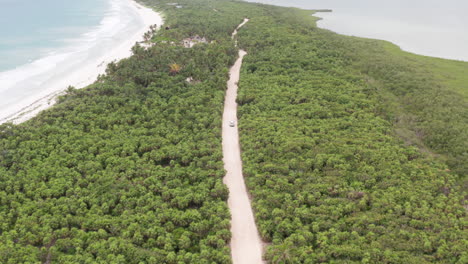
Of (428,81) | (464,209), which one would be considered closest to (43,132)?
(464,209)

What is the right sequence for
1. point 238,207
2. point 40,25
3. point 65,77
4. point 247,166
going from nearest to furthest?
point 238,207
point 247,166
point 65,77
point 40,25

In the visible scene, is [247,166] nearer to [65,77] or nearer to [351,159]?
[351,159]

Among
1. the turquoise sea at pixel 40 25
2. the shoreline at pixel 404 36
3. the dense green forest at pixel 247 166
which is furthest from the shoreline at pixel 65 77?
the shoreline at pixel 404 36

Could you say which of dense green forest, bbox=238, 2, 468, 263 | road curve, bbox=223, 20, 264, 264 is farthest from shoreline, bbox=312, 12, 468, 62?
road curve, bbox=223, 20, 264, 264

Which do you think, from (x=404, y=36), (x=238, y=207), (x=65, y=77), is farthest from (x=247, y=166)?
(x=404, y=36)

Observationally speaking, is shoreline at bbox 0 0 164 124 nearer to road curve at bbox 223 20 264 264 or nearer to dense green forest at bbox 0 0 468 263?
dense green forest at bbox 0 0 468 263

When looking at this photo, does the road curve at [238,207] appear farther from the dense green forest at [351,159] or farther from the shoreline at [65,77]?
the shoreline at [65,77]

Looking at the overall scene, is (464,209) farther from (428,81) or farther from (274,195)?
(428,81)
